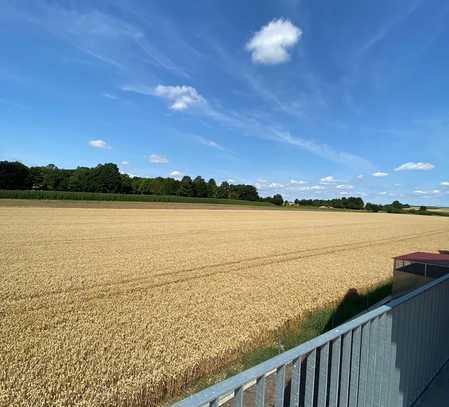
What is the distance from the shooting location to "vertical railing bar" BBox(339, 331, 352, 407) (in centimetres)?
272

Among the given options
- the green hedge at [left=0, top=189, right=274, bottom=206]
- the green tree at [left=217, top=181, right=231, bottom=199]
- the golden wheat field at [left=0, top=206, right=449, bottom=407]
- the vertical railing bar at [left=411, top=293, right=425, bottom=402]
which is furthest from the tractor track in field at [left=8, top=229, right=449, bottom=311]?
the green tree at [left=217, top=181, right=231, bottom=199]

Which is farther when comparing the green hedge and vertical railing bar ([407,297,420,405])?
the green hedge

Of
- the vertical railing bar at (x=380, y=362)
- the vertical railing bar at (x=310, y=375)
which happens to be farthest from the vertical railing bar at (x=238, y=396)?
the vertical railing bar at (x=380, y=362)

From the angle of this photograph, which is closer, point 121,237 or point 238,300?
point 238,300

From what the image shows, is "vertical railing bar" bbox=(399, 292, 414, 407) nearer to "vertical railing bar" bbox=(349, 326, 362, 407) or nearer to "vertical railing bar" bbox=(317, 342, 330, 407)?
"vertical railing bar" bbox=(349, 326, 362, 407)

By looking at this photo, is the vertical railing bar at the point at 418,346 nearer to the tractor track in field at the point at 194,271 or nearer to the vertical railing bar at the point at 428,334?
the vertical railing bar at the point at 428,334

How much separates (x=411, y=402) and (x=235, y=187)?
14916 cm

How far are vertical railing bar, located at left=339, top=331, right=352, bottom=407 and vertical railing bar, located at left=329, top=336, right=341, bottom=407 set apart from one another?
0.07 m

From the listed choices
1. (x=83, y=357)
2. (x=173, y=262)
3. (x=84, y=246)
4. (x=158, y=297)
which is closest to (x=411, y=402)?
(x=83, y=357)

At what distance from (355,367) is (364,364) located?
0.17 metres

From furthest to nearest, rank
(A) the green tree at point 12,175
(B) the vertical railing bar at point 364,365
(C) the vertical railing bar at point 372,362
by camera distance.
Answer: (A) the green tree at point 12,175 < (C) the vertical railing bar at point 372,362 < (B) the vertical railing bar at point 364,365

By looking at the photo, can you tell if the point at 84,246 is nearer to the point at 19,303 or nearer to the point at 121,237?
the point at 121,237

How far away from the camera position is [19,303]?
26.3 ft

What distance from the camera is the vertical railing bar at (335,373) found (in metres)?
2.62
